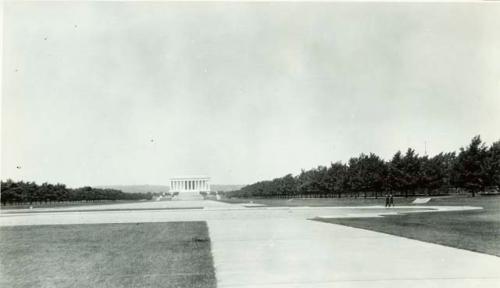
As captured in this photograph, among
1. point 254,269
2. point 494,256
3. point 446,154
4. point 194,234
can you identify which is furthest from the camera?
point 446,154

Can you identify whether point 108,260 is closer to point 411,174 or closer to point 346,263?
point 346,263

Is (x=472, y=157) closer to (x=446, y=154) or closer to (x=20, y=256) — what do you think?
(x=446, y=154)

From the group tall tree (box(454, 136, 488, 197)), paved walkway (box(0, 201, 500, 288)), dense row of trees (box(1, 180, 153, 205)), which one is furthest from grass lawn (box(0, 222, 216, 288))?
dense row of trees (box(1, 180, 153, 205))

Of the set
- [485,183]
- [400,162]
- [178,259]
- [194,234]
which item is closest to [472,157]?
[485,183]


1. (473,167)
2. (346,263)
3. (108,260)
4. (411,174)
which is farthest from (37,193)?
(346,263)

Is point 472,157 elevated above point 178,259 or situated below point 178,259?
above

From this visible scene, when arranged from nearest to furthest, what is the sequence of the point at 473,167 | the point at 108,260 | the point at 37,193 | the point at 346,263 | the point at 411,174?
the point at 346,263 → the point at 108,260 → the point at 473,167 → the point at 411,174 → the point at 37,193

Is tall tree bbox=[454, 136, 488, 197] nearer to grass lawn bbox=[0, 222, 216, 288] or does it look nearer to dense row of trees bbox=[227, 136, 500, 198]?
dense row of trees bbox=[227, 136, 500, 198]
